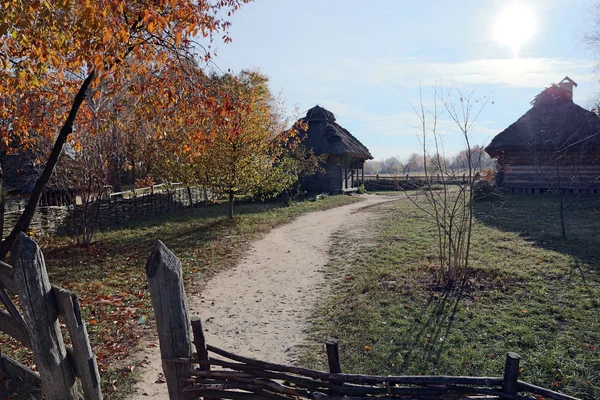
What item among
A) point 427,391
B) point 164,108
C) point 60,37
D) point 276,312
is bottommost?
point 276,312

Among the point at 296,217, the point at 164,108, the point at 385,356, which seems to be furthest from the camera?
the point at 296,217

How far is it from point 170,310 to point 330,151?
23330 millimetres

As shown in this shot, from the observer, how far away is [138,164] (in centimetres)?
3278

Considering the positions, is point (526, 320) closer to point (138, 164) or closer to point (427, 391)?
point (427, 391)

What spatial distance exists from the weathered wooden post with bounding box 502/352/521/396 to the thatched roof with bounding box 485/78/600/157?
19859mm

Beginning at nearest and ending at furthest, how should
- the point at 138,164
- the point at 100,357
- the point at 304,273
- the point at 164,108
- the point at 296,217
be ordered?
the point at 100,357 < the point at 164,108 < the point at 304,273 < the point at 296,217 < the point at 138,164

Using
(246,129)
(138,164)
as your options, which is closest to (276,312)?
(246,129)

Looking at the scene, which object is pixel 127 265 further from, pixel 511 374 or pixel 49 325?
pixel 511 374

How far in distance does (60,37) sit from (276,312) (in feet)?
16.6

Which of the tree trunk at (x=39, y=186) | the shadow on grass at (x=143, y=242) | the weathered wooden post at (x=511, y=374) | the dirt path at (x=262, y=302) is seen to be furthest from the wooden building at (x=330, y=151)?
the weathered wooden post at (x=511, y=374)

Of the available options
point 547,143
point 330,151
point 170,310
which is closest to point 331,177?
Result: point 330,151

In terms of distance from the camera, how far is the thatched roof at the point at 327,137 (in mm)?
26178

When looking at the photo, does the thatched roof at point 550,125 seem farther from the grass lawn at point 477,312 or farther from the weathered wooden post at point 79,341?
the weathered wooden post at point 79,341

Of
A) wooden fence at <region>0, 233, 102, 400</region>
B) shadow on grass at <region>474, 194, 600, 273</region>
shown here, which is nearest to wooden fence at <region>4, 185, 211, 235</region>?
wooden fence at <region>0, 233, 102, 400</region>
